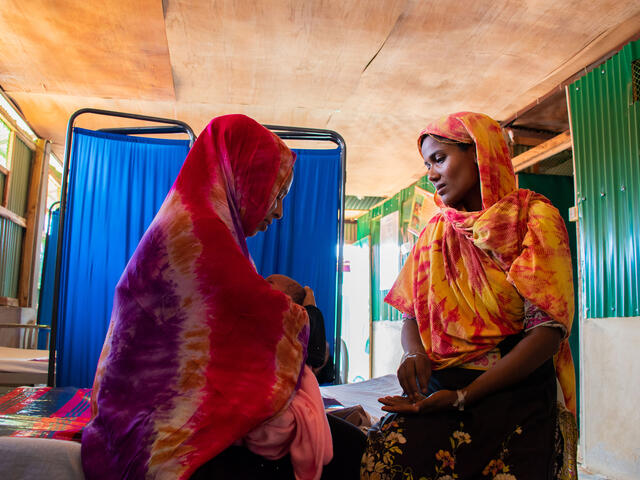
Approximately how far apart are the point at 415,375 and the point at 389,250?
7364 millimetres

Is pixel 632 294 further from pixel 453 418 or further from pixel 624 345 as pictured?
pixel 453 418

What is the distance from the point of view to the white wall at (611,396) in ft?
10.7

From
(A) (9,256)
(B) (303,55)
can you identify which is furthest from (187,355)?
(A) (9,256)

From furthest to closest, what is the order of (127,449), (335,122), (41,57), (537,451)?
1. (335,122)
2. (41,57)
3. (537,451)
4. (127,449)

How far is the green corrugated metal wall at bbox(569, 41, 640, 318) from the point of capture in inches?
133

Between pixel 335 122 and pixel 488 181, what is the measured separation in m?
4.42

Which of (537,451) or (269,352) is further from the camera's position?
(537,451)

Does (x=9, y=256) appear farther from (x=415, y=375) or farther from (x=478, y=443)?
(x=478, y=443)

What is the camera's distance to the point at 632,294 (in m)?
3.33

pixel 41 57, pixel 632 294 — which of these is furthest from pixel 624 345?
pixel 41 57

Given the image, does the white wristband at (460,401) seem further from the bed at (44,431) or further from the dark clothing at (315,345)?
the bed at (44,431)

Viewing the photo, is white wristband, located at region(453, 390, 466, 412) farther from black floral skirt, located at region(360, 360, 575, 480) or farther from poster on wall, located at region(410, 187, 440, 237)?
poster on wall, located at region(410, 187, 440, 237)

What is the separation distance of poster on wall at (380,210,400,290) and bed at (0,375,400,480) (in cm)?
541

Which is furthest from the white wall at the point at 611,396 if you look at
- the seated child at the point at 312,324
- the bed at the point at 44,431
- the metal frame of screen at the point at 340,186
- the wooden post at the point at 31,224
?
the wooden post at the point at 31,224
